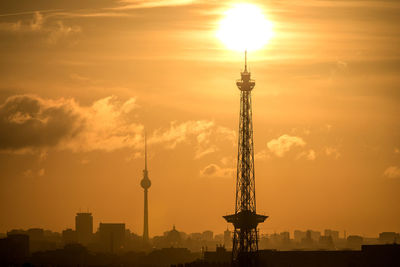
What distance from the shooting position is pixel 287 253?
573 ft

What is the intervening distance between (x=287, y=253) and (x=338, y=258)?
9069mm

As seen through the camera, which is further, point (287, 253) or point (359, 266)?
point (287, 253)

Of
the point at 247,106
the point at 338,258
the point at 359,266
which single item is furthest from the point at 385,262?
the point at 247,106

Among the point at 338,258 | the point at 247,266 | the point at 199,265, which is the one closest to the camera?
the point at 247,266

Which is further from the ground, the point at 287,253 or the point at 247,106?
the point at 247,106

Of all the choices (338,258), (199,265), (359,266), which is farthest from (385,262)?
(199,265)

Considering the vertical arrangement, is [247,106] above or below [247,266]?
above

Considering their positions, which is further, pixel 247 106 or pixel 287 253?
pixel 287 253

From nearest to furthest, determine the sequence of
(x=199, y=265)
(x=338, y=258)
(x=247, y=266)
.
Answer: (x=247, y=266) < (x=199, y=265) < (x=338, y=258)

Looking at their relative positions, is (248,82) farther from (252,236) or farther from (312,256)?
(312,256)

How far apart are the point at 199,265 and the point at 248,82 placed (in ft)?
113

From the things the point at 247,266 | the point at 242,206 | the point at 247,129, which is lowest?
the point at 247,266

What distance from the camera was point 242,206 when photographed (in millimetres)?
134125

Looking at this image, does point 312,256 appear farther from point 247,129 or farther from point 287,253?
point 247,129
